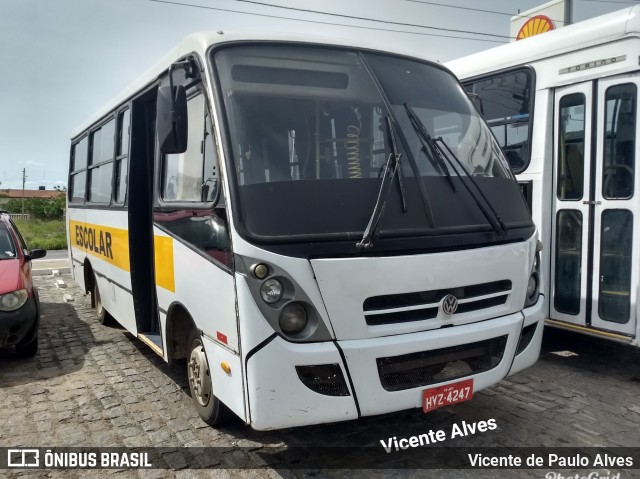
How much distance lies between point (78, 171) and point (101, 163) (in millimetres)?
1996

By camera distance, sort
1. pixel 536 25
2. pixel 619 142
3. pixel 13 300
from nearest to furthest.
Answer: pixel 619 142
pixel 13 300
pixel 536 25

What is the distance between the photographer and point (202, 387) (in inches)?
169

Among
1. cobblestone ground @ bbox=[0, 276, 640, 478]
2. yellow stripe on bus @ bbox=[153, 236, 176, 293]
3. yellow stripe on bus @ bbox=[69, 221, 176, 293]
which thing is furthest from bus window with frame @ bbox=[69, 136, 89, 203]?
yellow stripe on bus @ bbox=[153, 236, 176, 293]

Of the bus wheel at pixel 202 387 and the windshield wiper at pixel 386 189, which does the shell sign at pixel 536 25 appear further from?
the bus wheel at pixel 202 387

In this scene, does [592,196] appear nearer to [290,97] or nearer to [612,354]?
[612,354]

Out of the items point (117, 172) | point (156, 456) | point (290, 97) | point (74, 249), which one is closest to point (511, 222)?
point (290, 97)

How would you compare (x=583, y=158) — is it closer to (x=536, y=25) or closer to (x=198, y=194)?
(x=198, y=194)

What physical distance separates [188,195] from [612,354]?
505 cm

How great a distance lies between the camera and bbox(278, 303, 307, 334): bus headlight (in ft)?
10.8

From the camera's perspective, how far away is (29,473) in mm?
3852

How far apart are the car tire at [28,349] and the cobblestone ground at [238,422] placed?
0.10 m

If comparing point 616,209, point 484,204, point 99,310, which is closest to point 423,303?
point 484,204

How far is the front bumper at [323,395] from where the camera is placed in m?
3.24

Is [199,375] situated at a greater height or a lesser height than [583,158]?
lesser
